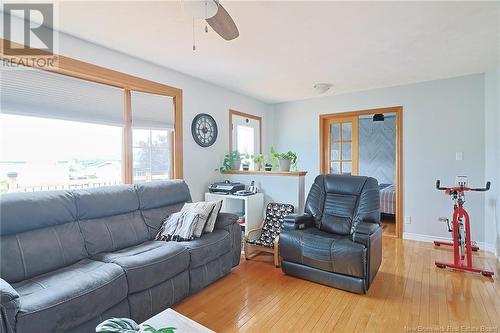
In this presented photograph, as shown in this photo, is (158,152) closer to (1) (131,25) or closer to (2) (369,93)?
(1) (131,25)

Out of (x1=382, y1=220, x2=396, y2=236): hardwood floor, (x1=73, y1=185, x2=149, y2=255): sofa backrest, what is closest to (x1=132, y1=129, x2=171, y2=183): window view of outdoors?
(x1=73, y1=185, x2=149, y2=255): sofa backrest

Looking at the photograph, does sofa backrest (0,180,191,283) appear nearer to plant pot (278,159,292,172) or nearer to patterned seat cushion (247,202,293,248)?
patterned seat cushion (247,202,293,248)

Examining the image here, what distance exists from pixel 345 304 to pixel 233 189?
2037 millimetres

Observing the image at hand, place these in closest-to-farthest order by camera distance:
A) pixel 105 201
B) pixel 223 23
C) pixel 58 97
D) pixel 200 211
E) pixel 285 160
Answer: pixel 223 23, pixel 105 201, pixel 58 97, pixel 200 211, pixel 285 160

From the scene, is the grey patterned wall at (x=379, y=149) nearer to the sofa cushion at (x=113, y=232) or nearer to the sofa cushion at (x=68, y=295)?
the sofa cushion at (x=113, y=232)

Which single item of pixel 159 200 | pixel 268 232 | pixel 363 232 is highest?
pixel 159 200

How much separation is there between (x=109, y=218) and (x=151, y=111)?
59.1 inches

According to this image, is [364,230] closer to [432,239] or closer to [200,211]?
[200,211]

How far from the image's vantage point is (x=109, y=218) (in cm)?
250

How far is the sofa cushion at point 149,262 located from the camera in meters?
2.00

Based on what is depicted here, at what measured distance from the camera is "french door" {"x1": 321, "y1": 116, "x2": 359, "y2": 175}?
490 centimetres

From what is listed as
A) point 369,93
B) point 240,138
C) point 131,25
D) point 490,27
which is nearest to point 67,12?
point 131,25

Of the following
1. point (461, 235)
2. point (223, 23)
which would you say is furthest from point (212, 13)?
point (461, 235)

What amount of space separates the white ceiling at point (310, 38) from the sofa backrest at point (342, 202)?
1.48 metres
